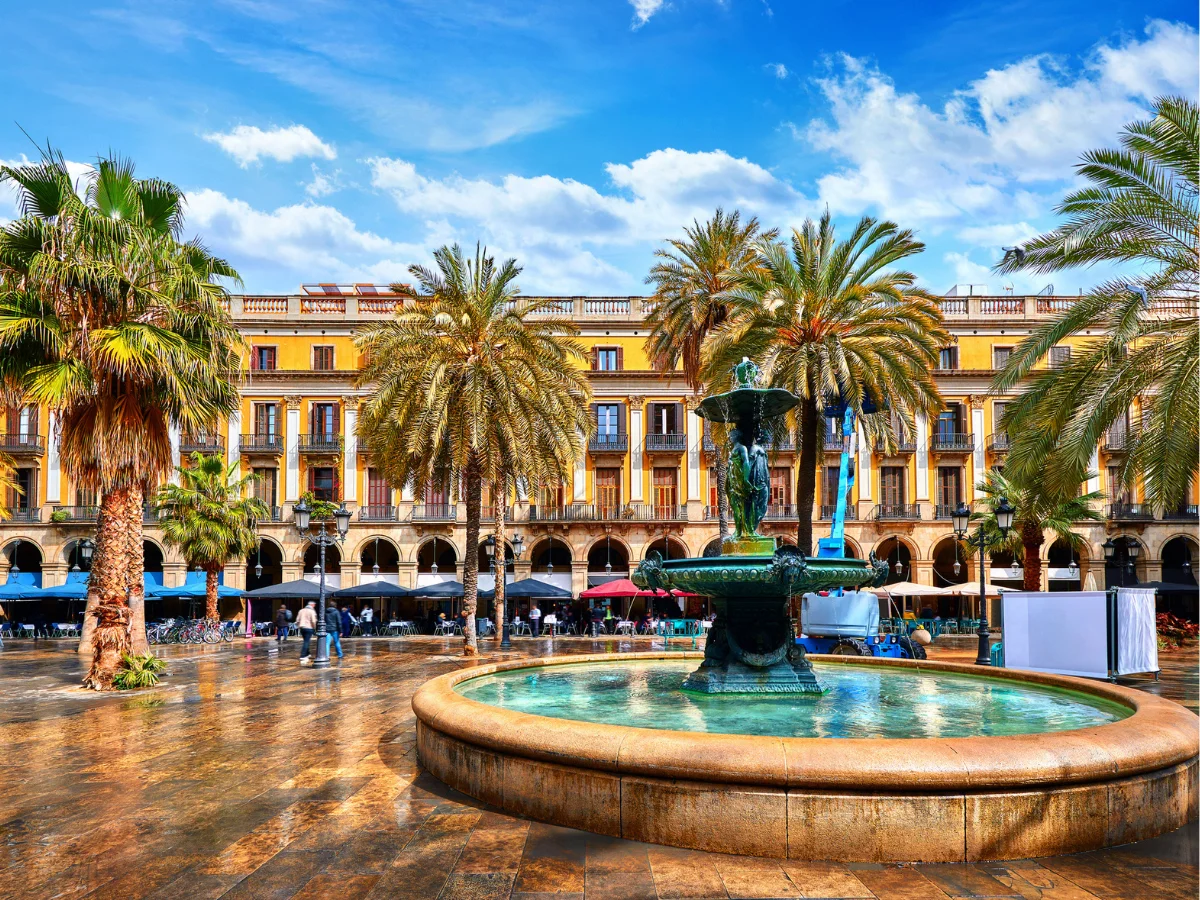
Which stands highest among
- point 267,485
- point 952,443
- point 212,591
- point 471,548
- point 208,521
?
point 952,443

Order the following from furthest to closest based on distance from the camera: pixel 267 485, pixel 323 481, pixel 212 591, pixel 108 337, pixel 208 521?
pixel 323 481 → pixel 267 485 → pixel 212 591 → pixel 208 521 → pixel 108 337

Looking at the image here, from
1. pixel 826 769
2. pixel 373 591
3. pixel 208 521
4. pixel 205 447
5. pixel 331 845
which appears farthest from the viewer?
pixel 205 447

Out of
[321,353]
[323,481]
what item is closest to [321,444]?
[323,481]

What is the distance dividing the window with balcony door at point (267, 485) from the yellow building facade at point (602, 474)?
63mm

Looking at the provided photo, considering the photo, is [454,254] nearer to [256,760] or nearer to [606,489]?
[256,760]

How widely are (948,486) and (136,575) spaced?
110 feet

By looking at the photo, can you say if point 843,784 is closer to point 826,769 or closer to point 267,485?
point 826,769

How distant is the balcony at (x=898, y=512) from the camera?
39562mm

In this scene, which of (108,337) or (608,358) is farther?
(608,358)

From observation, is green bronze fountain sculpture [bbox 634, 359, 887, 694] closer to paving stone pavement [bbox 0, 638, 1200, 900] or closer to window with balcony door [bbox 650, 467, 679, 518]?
paving stone pavement [bbox 0, 638, 1200, 900]

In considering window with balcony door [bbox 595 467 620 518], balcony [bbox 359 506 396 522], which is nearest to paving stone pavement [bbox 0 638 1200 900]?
balcony [bbox 359 506 396 522]

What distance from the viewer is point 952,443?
132 ft

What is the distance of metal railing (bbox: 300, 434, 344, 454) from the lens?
131 feet

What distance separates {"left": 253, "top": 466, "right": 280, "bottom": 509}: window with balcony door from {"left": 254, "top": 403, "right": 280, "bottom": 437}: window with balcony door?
170 cm
